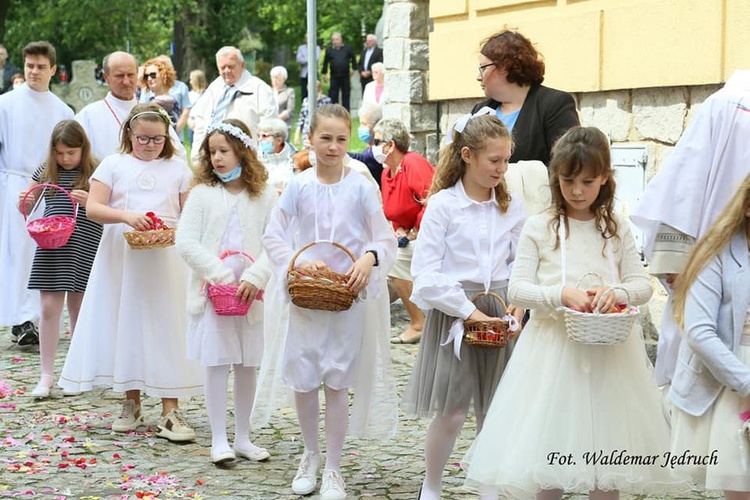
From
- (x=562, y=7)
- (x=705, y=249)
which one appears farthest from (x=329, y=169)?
(x=562, y=7)

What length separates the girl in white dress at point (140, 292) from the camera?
22.4ft

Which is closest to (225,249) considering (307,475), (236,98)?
(307,475)

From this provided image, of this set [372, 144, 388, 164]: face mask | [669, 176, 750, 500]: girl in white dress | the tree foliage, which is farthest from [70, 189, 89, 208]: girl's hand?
the tree foliage

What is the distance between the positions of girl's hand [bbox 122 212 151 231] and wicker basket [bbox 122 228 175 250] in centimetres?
7

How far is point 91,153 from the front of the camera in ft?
26.8

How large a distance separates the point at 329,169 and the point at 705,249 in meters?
2.09

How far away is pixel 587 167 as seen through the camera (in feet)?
14.9

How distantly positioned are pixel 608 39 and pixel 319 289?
4490 mm

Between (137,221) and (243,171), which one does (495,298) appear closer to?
(243,171)

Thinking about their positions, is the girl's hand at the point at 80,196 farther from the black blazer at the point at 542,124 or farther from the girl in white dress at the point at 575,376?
the girl in white dress at the point at 575,376

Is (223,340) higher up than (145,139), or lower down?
lower down

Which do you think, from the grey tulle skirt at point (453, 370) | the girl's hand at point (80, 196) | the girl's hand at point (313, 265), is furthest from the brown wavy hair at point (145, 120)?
the grey tulle skirt at point (453, 370)

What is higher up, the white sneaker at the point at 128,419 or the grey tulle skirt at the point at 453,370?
the grey tulle skirt at the point at 453,370

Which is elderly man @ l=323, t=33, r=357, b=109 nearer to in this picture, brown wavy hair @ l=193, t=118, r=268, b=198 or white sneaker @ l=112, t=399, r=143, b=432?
white sneaker @ l=112, t=399, r=143, b=432
